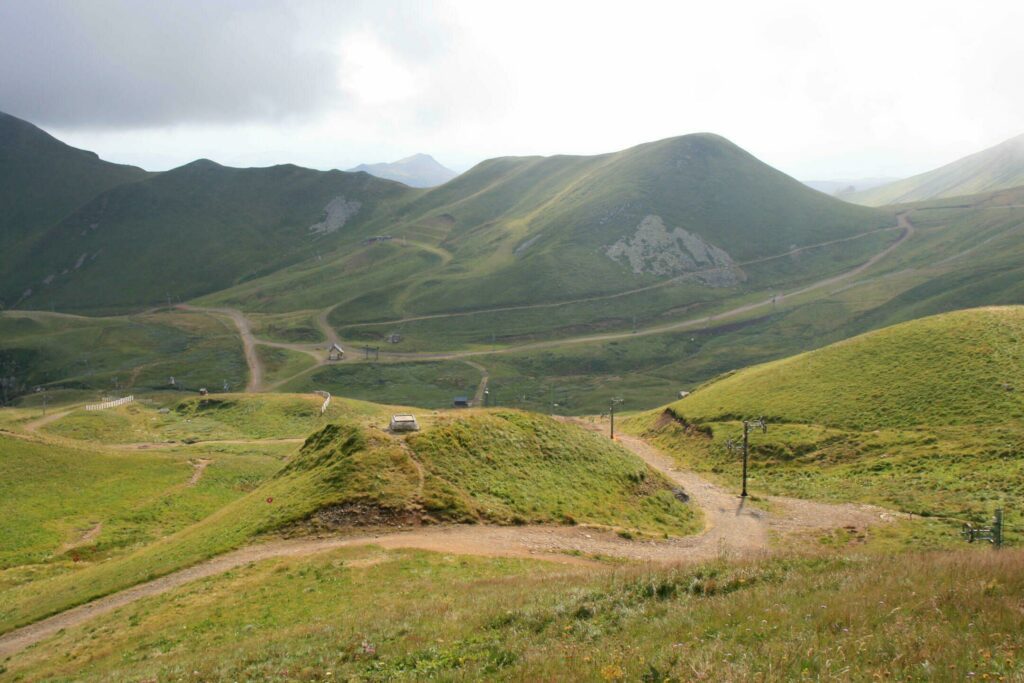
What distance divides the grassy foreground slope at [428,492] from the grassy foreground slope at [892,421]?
18.2 meters

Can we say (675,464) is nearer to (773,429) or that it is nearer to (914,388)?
(773,429)

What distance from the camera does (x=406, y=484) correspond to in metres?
39.2

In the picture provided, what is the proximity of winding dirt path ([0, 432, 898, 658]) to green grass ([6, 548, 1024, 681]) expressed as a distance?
10.9 ft

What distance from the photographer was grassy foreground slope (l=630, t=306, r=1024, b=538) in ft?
161

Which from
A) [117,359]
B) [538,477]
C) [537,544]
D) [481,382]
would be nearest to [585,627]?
[537,544]

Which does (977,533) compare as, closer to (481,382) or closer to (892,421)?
(892,421)

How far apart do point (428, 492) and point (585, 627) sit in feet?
77.5

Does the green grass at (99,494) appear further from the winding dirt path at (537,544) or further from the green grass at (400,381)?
the green grass at (400,381)

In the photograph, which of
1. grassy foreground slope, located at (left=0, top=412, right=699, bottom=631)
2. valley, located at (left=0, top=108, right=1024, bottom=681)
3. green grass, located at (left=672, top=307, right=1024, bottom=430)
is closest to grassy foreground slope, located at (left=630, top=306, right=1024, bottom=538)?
green grass, located at (left=672, top=307, right=1024, bottom=430)

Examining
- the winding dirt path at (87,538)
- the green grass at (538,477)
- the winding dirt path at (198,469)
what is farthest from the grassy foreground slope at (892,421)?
the winding dirt path at (87,538)

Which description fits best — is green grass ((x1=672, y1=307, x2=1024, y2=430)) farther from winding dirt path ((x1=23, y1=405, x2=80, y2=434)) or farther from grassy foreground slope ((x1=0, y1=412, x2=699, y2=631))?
winding dirt path ((x1=23, y1=405, x2=80, y2=434))

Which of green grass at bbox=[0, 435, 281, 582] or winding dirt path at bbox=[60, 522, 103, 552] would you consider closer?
winding dirt path at bbox=[60, 522, 103, 552]

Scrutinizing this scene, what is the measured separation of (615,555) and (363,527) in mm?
15067

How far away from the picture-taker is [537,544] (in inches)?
1387
